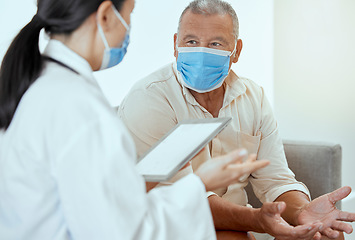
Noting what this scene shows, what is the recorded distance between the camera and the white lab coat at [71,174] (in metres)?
0.86

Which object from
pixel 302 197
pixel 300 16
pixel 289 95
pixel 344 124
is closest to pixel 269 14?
pixel 300 16

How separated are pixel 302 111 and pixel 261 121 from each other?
1.54 m

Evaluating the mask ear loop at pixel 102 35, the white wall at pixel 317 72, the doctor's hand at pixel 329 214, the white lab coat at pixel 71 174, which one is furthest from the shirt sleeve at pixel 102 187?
the white wall at pixel 317 72

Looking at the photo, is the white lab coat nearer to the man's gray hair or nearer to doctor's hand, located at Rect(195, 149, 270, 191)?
doctor's hand, located at Rect(195, 149, 270, 191)

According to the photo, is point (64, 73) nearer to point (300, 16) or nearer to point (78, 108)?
point (78, 108)

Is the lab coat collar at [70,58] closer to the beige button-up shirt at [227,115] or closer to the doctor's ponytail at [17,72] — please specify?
the doctor's ponytail at [17,72]

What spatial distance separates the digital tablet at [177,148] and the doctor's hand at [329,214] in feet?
1.96

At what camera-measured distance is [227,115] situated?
1807 mm

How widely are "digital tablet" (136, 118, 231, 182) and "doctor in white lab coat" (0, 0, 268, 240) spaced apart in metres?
0.04

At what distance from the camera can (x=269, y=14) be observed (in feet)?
10.3

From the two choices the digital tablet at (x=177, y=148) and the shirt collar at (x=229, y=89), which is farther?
the shirt collar at (x=229, y=89)

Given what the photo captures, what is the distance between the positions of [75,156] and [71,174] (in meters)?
0.03

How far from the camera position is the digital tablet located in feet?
3.41

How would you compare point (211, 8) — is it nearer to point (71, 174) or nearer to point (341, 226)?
point (341, 226)
